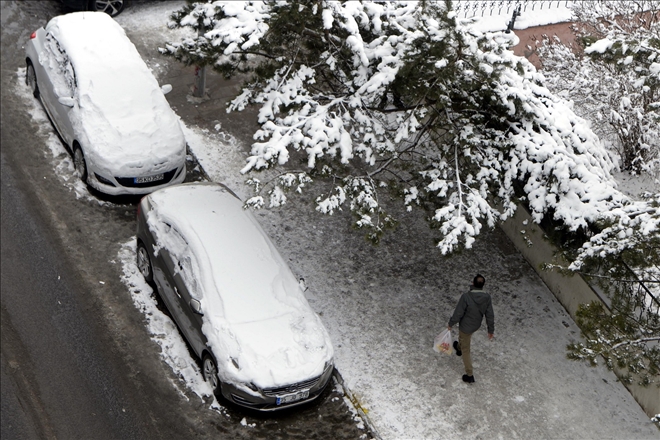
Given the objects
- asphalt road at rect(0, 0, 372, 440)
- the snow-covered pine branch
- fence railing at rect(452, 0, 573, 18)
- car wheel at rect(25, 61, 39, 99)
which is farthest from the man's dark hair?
car wheel at rect(25, 61, 39, 99)

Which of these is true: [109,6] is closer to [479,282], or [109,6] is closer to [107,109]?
[107,109]

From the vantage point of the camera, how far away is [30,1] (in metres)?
18.3

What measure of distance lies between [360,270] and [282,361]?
125 inches

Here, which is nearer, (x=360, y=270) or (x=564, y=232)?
(x=564, y=232)

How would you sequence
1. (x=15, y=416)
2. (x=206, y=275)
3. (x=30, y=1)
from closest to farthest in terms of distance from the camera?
(x=15, y=416) → (x=206, y=275) → (x=30, y=1)

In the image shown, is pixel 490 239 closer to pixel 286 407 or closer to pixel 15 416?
pixel 286 407

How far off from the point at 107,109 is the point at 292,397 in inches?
244

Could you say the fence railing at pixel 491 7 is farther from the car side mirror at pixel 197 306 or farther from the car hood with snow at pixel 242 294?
the car side mirror at pixel 197 306

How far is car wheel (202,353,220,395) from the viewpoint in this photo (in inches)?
411

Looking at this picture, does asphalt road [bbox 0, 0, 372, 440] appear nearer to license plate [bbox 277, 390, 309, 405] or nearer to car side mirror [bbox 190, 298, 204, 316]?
license plate [bbox 277, 390, 309, 405]

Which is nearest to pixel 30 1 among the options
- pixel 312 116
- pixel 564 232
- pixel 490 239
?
pixel 312 116

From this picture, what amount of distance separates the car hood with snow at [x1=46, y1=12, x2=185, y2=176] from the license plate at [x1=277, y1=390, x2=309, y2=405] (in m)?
4.97

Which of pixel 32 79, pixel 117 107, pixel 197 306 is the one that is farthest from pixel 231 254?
pixel 32 79

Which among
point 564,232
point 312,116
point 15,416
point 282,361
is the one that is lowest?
point 15,416
